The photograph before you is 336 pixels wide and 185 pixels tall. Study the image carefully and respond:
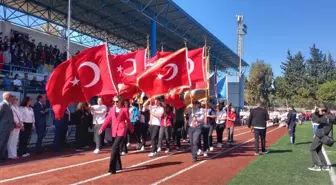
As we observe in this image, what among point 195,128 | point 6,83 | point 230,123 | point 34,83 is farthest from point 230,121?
point 6,83

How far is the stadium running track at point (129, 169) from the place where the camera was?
7.52m

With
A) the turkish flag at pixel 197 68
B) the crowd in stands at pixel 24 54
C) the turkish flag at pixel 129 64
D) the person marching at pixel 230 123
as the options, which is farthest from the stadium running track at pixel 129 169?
the crowd in stands at pixel 24 54

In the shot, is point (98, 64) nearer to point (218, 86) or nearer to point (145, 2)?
point (218, 86)

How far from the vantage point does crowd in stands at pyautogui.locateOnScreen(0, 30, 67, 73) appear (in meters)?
18.8

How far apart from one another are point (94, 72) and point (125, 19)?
19902 mm

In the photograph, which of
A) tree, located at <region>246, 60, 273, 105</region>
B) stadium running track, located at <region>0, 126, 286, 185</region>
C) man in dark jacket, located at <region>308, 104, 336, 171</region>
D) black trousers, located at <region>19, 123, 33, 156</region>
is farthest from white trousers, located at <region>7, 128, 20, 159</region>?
tree, located at <region>246, 60, 273, 105</region>

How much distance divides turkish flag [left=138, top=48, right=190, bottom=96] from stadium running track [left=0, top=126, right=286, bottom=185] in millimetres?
2185

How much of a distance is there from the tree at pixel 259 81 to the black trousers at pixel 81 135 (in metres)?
47.5

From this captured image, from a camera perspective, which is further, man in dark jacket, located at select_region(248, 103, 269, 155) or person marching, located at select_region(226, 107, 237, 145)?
person marching, located at select_region(226, 107, 237, 145)

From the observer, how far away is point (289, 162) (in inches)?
404

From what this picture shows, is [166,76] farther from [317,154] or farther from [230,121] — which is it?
[230,121]

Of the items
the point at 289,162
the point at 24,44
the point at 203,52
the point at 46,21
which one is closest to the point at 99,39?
the point at 46,21

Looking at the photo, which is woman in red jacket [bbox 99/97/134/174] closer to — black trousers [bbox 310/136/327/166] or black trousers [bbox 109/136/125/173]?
black trousers [bbox 109/136/125/173]

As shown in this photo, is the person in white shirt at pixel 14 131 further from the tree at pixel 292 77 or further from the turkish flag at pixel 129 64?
the tree at pixel 292 77
